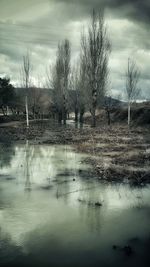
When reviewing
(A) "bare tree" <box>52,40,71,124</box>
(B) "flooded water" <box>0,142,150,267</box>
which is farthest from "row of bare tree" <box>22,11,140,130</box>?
(B) "flooded water" <box>0,142,150,267</box>

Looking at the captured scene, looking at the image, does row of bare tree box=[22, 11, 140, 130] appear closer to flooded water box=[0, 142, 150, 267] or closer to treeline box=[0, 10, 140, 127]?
treeline box=[0, 10, 140, 127]

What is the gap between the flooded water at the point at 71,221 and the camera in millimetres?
4211

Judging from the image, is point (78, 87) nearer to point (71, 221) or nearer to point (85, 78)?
point (85, 78)

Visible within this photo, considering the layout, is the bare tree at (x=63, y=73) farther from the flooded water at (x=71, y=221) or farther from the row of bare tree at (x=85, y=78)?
the flooded water at (x=71, y=221)

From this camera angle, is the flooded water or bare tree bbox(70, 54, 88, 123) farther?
bare tree bbox(70, 54, 88, 123)

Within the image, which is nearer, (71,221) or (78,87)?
(71,221)

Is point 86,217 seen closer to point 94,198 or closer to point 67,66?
point 94,198

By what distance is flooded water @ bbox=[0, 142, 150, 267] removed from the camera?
4211mm

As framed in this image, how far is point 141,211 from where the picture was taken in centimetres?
612

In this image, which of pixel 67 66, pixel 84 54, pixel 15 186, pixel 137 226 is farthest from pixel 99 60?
pixel 137 226

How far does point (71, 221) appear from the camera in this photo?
5.52 m

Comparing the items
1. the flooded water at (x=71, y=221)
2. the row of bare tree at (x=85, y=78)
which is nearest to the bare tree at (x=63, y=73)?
the row of bare tree at (x=85, y=78)

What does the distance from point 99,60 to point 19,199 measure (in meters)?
27.8

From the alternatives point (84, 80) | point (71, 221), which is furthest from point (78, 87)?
point (71, 221)
